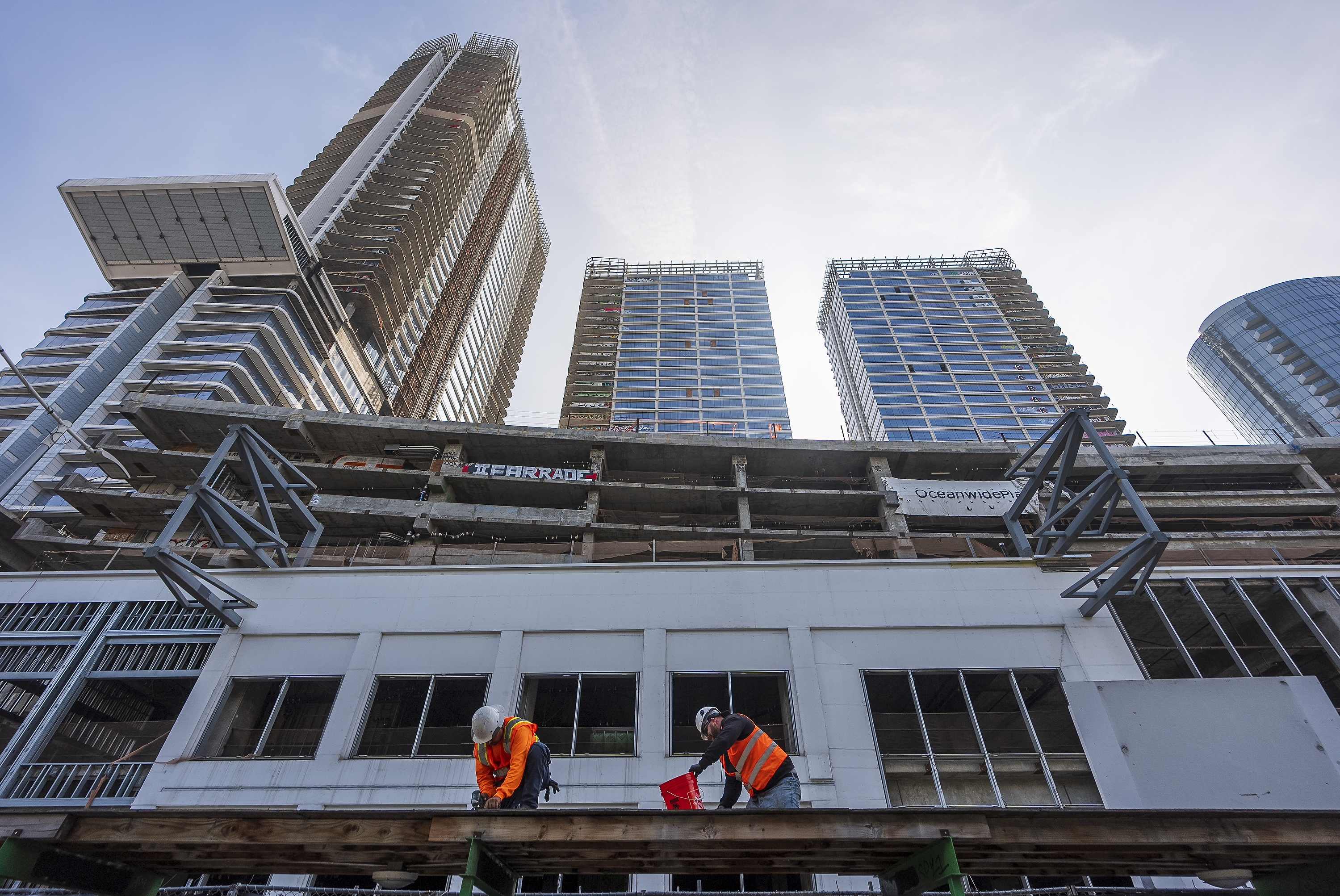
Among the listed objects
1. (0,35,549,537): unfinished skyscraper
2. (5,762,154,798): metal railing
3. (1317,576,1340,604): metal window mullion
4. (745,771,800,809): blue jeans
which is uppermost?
(0,35,549,537): unfinished skyscraper

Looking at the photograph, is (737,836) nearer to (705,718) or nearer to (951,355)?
(705,718)

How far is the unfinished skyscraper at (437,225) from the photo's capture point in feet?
267

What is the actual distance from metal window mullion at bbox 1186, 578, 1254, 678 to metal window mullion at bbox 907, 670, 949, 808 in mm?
7809

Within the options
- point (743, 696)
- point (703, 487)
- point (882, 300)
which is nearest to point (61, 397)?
point (703, 487)

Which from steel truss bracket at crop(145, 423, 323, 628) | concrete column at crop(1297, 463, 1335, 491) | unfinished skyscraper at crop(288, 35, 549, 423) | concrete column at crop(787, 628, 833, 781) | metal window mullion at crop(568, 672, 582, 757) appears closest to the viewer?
concrete column at crop(787, 628, 833, 781)

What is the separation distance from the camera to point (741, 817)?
6391 mm

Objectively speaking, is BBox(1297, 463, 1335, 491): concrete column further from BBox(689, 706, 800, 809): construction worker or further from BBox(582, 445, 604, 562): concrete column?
BBox(689, 706, 800, 809): construction worker

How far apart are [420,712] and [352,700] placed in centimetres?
159

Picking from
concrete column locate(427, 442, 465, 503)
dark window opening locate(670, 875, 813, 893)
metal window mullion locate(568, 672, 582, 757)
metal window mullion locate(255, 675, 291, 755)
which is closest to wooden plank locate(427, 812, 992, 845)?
dark window opening locate(670, 875, 813, 893)

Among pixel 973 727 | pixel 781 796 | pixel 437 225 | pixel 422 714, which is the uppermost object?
pixel 437 225

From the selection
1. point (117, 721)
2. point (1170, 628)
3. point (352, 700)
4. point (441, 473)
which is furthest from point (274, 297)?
point (1170, 628)

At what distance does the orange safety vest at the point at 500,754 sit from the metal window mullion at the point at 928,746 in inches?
404

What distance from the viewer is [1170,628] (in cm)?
1744

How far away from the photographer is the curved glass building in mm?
102000
